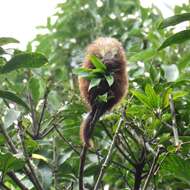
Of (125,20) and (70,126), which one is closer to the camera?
(70,126)

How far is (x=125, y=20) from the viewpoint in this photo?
338cm

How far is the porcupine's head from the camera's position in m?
1.35

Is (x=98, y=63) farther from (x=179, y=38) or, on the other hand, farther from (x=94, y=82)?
(x=179, y=38)

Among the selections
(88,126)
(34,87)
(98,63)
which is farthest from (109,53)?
(34,87)

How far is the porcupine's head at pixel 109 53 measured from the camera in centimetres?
135

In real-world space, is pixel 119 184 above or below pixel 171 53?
below

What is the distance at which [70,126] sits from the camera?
6.77ft

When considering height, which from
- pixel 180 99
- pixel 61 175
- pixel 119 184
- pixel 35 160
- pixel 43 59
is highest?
pixel 43 59

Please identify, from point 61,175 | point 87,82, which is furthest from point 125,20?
point 87,82

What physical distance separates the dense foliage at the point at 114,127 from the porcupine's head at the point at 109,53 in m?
0.16

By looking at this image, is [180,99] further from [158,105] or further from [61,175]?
[61,175]

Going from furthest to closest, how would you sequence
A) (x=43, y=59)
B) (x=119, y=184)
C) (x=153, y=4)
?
1. (x=153, y=4)
2. (x=119, y=184)
3. (x=43, y=59)

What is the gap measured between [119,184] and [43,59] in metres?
0.94

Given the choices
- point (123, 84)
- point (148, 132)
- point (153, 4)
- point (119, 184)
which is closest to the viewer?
point (123, 84)
